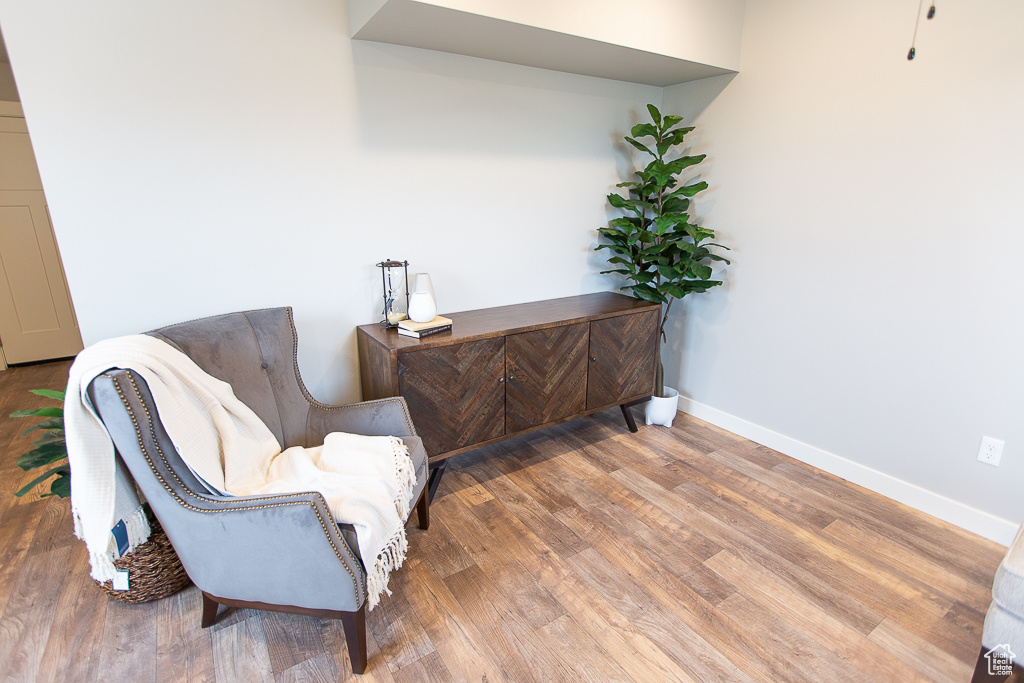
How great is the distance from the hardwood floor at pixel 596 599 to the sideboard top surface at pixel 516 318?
2.34 feet

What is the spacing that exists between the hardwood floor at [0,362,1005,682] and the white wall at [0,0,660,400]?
2.94ft

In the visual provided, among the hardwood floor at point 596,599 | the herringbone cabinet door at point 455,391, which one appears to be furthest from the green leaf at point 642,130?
the hardwood floor at point 596,599

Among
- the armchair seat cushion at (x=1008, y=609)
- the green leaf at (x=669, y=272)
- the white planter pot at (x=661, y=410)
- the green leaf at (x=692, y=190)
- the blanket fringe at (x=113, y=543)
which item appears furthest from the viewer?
the white planter pot at (x=661, y=410)

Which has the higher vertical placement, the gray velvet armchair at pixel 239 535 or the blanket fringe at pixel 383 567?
the gray velvet armchair at pixel 239 535

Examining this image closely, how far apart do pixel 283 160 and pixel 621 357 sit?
6.01ft

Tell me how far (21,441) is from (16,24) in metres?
2.18

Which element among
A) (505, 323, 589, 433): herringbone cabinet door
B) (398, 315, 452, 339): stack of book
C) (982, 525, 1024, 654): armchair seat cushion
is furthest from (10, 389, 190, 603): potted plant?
(982, 525, 1024, 654): armchair seat cushion

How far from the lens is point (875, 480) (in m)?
Answer: 2.36

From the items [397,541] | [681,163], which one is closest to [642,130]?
[681,163]

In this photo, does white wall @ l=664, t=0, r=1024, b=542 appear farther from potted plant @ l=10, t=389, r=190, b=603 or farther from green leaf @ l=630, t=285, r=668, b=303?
potted plant @ l=10, t=389, r=190, b=603

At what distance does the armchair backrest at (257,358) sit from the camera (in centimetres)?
168

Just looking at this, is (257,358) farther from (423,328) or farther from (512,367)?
(512,367)

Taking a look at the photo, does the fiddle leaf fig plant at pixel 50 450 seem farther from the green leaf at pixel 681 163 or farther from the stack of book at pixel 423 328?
the green leaf at pixel 681 163

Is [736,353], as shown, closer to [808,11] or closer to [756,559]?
[756,559]
